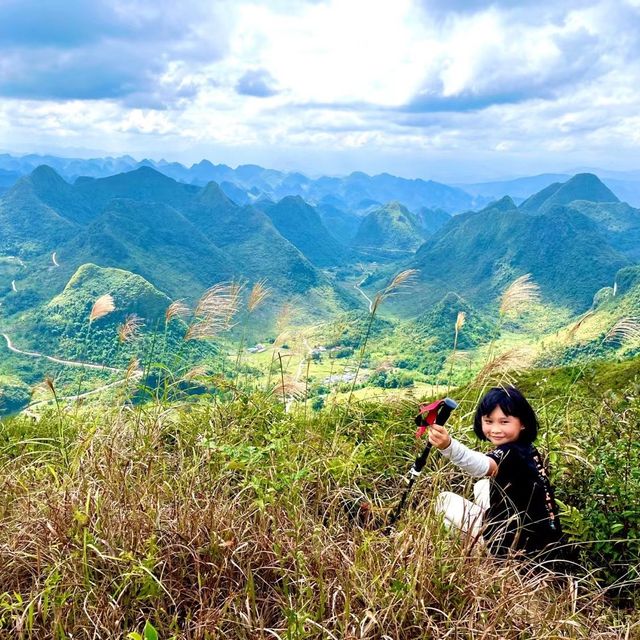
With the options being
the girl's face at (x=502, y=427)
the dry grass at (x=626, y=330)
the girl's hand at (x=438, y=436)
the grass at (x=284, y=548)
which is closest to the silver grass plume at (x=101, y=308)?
the grass at (x=284, y=548)

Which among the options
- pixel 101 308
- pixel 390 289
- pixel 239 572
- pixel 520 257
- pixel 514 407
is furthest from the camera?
pixel 520 257

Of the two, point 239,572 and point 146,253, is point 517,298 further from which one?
point 146,253

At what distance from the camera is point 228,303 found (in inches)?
199

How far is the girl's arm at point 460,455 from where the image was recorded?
278cm

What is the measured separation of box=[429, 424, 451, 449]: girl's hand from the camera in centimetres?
277

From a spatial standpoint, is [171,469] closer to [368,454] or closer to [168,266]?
[368,454]

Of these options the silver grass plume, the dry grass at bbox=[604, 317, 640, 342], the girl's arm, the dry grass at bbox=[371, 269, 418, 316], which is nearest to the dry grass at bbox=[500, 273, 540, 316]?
the dry grass at bbox=[604, 317, 640, 342]

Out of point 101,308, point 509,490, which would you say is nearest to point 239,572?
point 509,490

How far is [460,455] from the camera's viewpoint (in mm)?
2904

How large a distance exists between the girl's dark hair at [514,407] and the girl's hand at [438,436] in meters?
0.60

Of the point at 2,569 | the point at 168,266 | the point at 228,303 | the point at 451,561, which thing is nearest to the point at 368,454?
the point at 451,561

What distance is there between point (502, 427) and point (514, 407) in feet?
0.49

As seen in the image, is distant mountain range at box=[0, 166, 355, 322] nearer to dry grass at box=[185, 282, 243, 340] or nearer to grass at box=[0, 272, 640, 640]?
dry grass at box=[185, 282, 243, 340]

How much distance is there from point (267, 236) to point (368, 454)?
192 metres
